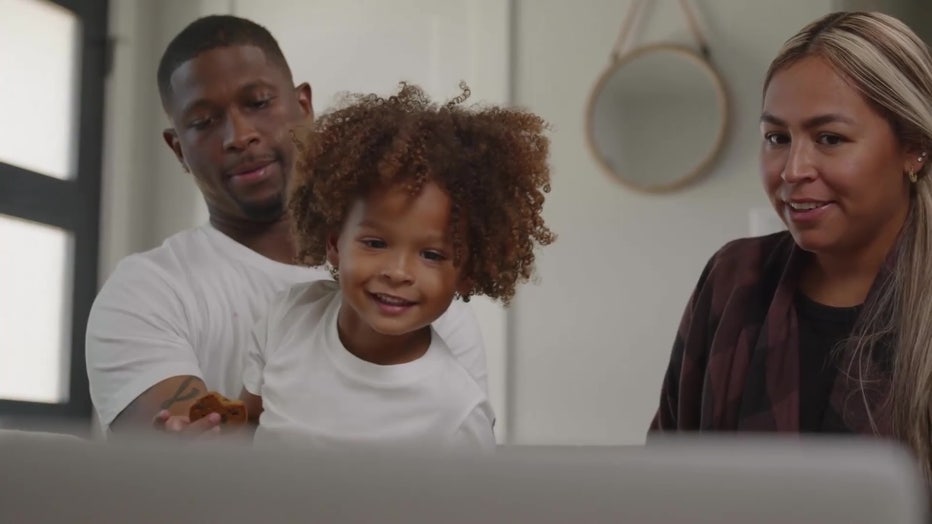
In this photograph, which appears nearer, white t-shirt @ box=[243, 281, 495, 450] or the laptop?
the laptop

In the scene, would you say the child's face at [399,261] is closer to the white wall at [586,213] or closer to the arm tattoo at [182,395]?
the arm tattoo at [182,395]

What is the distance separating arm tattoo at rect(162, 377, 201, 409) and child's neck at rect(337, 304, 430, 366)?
4.9 inches

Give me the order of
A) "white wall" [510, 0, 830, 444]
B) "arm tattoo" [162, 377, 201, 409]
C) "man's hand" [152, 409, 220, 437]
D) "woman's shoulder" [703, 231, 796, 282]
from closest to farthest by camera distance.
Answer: "man's hand" [152, 409, 220, 437] < "arm tattoo" [162, 377, 201, 409] < "woman's shoulder" [703, 231, 796, 282] < "white wall" [510, 0, 830, 444]

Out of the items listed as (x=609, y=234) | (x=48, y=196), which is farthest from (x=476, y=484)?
(x=48, y=196)

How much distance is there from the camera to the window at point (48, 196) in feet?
8.85

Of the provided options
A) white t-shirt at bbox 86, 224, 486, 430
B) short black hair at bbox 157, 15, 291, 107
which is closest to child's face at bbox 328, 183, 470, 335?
white t-shirt at bbox 86, 224, 486, 430

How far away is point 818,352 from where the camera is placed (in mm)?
1044

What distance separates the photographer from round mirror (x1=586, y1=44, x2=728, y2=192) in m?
2.64

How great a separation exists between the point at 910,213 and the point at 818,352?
15 centimetres

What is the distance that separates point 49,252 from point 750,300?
208cm

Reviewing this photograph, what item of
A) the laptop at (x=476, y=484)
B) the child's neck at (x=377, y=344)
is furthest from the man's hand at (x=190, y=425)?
the laptop at (x=476, y=484)

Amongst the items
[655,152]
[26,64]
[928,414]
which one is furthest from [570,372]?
[928,414]

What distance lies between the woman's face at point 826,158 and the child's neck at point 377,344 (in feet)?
1.09

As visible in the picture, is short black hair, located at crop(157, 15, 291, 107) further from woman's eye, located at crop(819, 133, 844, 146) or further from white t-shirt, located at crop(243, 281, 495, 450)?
woman's eye, located at crop(819, 133, 844, 146)
